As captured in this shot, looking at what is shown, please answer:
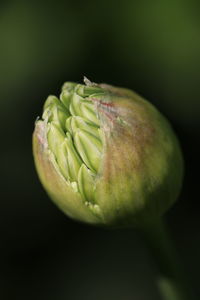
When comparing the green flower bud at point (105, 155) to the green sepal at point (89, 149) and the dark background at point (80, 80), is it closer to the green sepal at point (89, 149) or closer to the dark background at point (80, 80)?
the green sepal at point (89, 149)

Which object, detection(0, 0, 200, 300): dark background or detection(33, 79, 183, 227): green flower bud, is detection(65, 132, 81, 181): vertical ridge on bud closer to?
detection(33, 79, 183, 227): green flower bud

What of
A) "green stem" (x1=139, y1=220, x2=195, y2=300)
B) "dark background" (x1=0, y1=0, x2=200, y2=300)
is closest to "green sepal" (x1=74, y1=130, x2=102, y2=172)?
"green stem" (x1=139, y1=220, x2=195, y2=300)

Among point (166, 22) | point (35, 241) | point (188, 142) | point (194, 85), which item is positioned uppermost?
point (166, 22)

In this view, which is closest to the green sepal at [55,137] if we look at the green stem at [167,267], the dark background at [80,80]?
the green stem at [167,267]

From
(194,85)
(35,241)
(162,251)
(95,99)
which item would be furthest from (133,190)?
(35,241)

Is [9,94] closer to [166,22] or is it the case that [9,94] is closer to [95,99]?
[166,22]

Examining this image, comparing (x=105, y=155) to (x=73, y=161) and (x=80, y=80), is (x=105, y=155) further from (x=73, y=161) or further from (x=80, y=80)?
(x=80, y=80)

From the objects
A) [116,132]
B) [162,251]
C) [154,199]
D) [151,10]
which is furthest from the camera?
[151,10]
